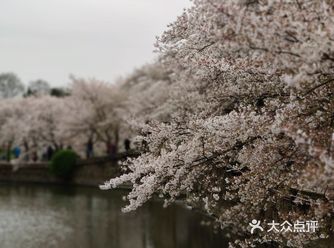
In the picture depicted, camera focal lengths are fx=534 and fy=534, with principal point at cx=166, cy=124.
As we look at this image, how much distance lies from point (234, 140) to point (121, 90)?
125ft

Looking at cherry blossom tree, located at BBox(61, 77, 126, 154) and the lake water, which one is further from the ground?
cherry blossom tree, located at BBox(61, 77, 126, 154)

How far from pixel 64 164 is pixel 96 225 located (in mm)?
19381

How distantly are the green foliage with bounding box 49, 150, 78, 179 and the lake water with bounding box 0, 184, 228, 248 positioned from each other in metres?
7.97

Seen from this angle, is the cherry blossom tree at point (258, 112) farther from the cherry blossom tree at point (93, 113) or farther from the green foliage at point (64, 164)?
the green foliage at point (64, 164)

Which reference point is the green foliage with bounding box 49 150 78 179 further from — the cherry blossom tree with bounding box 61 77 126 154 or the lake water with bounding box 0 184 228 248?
the lake water with bounding box 0 184 228 248

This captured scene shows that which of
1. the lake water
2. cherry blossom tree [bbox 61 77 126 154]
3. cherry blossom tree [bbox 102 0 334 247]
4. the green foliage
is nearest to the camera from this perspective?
cherry blossom tree [bbox 102 0 334 247]

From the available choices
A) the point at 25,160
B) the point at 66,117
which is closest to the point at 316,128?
the point at 66,117

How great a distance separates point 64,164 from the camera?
40594 millimetres

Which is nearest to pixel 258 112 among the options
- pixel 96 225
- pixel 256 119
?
pixel 256 119

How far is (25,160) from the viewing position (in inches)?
1924

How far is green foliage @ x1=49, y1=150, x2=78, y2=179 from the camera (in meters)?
40.5

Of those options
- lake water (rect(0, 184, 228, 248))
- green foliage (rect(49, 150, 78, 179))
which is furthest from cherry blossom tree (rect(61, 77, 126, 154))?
lake water (rect(0, 184, 228, 248))

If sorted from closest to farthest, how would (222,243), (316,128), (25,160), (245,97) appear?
1. (316,128)
2. (245,97)
3. (222,243)
4. (25,160)

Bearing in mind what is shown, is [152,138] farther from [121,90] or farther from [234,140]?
[121,90]
